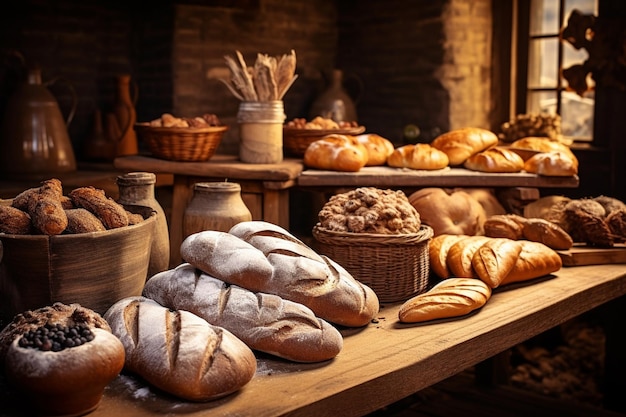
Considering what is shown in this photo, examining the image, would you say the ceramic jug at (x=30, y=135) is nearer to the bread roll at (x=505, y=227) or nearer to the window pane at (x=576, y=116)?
the bread roll at (x=505, y=227)

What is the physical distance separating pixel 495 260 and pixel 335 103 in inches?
116

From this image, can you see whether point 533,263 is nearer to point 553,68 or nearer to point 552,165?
point 552,165

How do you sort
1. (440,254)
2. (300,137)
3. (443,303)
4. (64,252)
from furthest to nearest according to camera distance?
(300,137), (440,254), (443,303), (64,252)

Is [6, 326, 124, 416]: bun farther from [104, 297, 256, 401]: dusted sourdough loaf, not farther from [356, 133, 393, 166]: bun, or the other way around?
[356, 133, 393, 166]: bun

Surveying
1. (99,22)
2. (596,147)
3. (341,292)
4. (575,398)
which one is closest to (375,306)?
(341,292)

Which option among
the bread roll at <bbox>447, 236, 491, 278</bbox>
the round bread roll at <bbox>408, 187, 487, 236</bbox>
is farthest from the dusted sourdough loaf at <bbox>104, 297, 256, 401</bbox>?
the round bread roll at <bbox>408, 187, 487, 236</bbox>

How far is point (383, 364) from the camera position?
5.36 feet

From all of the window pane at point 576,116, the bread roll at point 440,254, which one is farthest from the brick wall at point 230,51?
the bread roll at point 440,254

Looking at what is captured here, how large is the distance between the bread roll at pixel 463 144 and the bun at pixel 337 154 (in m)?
0.37

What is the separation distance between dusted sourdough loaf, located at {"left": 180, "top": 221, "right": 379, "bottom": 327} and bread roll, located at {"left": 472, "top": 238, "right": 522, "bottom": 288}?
0.47m

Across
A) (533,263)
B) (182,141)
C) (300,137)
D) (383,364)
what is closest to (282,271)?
(383,364)

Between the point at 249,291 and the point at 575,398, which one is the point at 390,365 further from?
the point at 575,398

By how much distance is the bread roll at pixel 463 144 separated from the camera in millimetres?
3365

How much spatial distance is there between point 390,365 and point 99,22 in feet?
12.3
